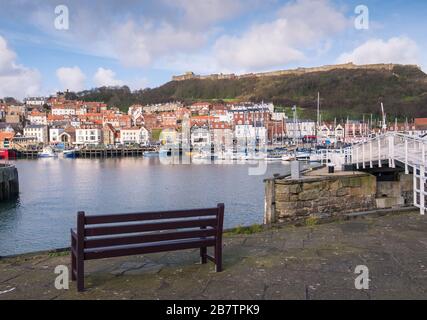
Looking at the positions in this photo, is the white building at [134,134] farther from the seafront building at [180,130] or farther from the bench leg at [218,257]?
the bench leg at [218,257]

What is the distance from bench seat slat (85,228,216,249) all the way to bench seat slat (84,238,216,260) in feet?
0.22

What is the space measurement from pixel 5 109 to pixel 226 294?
213 m

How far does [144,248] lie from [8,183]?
1500 inches

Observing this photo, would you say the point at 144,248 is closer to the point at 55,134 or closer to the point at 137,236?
the point at 137,236

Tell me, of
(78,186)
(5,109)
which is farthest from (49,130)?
(78,186)

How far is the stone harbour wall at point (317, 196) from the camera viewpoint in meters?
13.8

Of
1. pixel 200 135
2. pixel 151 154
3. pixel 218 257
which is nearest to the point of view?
pixel 218 257

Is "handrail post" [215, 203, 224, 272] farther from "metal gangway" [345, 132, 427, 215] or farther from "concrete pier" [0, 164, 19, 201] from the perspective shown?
"concrete pier" [0, 164, 19, 201]

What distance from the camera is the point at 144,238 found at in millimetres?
6109

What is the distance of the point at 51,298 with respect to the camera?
5.50 meters

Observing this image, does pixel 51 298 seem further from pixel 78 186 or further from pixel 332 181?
pixel 78 186

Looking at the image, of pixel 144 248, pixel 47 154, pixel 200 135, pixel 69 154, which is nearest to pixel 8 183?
pixel 144 248

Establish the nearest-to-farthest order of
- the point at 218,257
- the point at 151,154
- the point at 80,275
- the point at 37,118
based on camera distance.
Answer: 1. the point at 80,275
2. the point at 218,257
3. the point at 151,154
4. the point at 37,118

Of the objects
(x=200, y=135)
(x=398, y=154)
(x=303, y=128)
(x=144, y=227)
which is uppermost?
(x=303, y=128)
